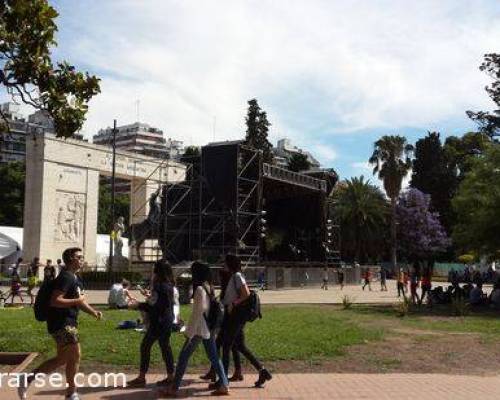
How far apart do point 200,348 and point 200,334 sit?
3.10 meters

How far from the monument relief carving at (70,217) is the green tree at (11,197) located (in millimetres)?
24102

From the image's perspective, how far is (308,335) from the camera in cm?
1283

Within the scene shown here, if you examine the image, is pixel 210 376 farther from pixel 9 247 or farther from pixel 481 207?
pixel 9 247

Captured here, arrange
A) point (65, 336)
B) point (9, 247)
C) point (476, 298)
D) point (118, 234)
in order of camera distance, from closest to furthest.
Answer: point (65, 336), point (476, 298), point (118, 234), point (9, 247)

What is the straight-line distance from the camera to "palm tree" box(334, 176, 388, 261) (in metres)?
65.8

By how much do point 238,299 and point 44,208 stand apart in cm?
3425

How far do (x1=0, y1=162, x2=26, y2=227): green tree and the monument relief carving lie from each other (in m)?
24.1

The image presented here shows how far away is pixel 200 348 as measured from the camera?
10781mm

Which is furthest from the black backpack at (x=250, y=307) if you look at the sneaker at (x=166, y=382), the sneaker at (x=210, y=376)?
the sneaker at (x=166, y=382)

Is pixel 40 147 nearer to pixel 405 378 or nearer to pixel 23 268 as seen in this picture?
pixel 23 268

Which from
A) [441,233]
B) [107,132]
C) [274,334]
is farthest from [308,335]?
[107,132]

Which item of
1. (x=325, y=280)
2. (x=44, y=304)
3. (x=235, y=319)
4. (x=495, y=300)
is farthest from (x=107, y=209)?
(x=44, y=304)

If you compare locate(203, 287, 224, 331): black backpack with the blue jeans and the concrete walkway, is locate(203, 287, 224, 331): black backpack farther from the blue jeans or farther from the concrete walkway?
the concrete walkway

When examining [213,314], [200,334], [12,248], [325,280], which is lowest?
[200,334]
